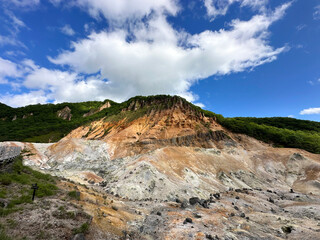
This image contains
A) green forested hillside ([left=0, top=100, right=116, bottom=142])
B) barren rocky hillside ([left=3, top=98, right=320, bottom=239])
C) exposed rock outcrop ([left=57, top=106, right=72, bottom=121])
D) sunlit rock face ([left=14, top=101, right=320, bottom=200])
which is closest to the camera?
barren rocky hillside ([left=3, top=98, right=320, bottom=239])

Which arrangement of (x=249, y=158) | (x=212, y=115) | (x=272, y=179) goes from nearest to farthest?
(x=272, y=179)
(x=249, y=158)
(x=212, y=115)

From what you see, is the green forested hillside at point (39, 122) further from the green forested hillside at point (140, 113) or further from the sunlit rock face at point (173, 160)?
the sunlit rock face at point (173, 160)

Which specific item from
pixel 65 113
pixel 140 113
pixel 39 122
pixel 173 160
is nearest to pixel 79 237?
pixel 173 160

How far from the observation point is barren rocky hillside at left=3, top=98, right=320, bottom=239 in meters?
12.6

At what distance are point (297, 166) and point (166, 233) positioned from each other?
145 feet

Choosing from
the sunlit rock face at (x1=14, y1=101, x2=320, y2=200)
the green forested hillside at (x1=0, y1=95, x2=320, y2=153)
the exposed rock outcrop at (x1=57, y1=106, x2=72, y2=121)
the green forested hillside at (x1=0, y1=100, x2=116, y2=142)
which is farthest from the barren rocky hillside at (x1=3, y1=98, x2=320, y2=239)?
the exposed rock outcrop at (x1=57, y1=106, x2=72, y2=121)

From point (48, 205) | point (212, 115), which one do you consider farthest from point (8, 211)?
point (212, 115)

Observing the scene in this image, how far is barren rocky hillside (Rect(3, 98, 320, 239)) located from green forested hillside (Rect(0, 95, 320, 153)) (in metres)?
2.86

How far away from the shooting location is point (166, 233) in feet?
36.0

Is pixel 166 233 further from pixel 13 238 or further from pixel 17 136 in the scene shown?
pixel 17 136

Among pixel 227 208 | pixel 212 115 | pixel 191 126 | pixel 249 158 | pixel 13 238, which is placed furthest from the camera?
pixel 212 115

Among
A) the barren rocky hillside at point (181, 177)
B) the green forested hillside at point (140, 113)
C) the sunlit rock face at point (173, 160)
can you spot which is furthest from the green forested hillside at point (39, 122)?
the sunlit rock face at point (173, 160)

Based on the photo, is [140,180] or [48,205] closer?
[48,205]

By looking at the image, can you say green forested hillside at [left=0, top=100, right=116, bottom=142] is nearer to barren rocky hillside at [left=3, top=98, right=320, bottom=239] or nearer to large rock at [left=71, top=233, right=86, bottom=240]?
barren rocky hillside at [left=3, top=98, right=320, bottom=239]
